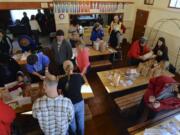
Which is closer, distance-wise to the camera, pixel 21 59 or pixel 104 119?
pixel 104 119

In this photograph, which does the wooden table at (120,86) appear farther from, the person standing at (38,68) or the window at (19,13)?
the window at (19,13)

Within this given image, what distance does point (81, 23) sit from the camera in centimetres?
573

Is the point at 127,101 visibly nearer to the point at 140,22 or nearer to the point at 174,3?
the point at 174,3

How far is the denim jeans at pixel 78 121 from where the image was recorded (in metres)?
2.07

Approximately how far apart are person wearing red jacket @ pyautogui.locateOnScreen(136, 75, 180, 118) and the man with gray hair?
1.25 m

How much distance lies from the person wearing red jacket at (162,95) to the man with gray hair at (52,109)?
1.25 metres

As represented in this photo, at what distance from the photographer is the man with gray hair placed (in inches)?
58.2

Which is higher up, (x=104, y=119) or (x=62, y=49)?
(x=62, y=49)

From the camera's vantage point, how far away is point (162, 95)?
2135 mm

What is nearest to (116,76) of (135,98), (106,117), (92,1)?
(135,98)

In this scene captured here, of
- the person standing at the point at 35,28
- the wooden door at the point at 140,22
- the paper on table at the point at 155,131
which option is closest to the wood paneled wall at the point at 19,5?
the person standing at the point at 35,28

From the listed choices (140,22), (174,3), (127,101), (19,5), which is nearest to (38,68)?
(127,101)

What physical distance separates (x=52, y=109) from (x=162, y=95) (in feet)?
5.15

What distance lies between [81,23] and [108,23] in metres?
1.22
